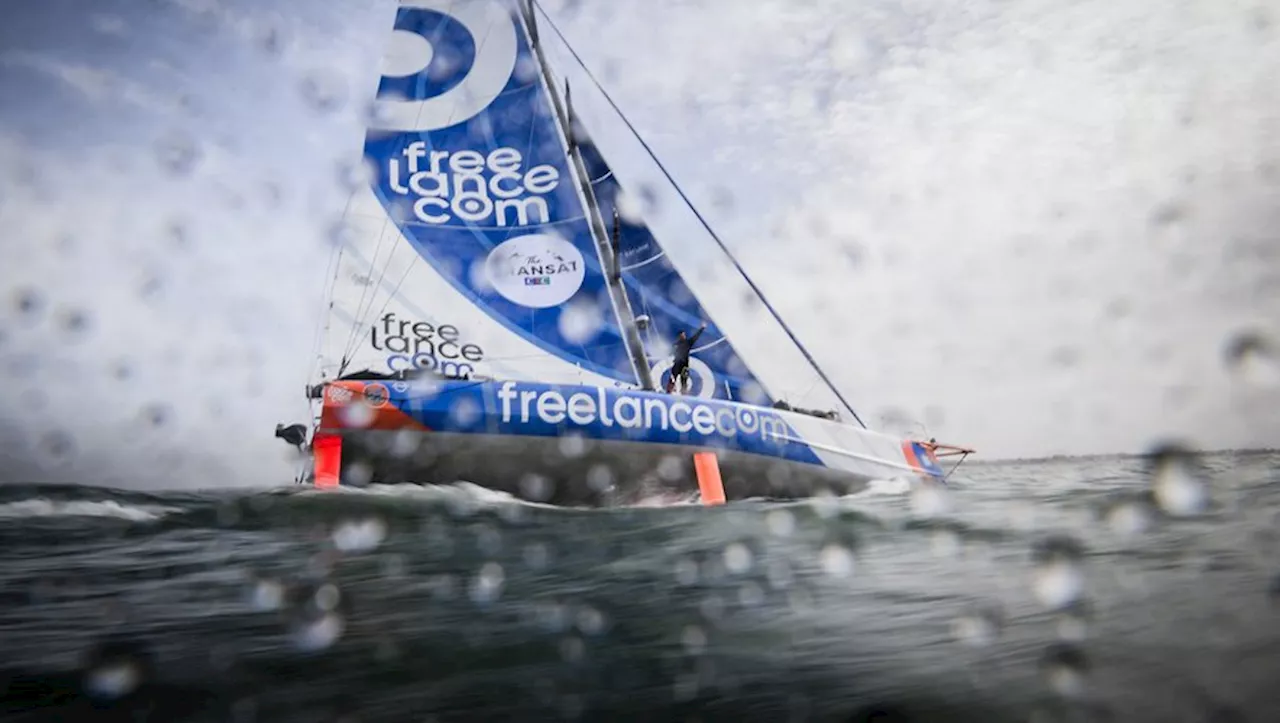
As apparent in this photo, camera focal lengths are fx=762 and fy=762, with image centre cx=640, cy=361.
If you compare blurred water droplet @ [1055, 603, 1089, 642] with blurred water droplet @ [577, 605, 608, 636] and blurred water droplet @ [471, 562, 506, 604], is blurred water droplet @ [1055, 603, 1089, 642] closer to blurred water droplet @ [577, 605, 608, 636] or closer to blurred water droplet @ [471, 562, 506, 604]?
blurred water droplet @ [577, 605, 608, 636]

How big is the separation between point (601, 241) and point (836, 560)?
8397 mm

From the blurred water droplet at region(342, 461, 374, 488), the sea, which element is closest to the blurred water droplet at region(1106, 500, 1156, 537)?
the sea

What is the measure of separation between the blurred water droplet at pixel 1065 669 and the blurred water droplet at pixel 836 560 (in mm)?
1476

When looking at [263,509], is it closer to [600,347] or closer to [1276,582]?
[600,347]

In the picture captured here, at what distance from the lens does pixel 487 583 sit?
357cm

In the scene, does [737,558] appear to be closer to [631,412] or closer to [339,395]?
[631,412]

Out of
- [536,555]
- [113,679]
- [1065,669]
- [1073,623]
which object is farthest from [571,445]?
[1065,669]

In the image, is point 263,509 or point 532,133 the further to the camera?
point 532,133

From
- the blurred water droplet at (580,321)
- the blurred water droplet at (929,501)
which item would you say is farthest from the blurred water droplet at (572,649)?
the blurred water droplet at (580,321)

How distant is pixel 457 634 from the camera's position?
2.66 meters

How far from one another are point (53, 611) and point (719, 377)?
963 cm

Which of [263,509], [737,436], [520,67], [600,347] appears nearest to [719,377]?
[600,347]

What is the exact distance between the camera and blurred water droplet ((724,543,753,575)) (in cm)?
382

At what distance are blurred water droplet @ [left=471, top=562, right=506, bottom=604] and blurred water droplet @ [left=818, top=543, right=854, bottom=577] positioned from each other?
158cm
